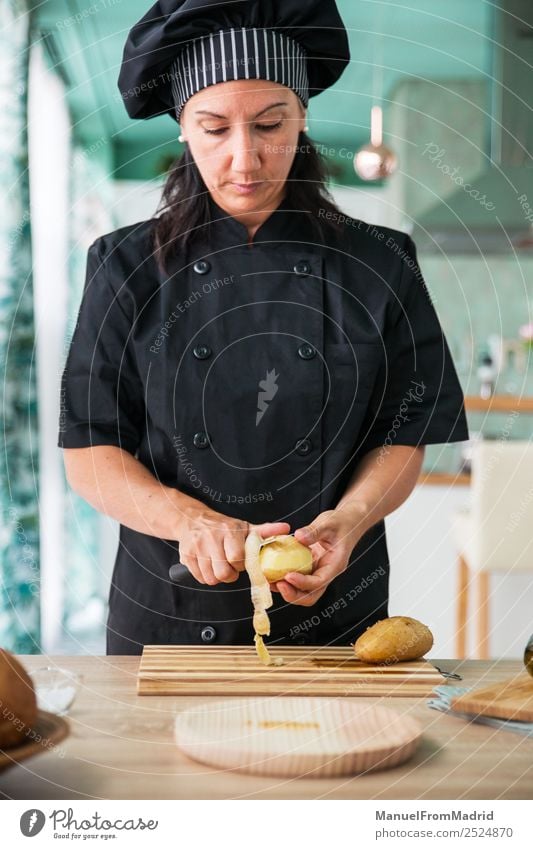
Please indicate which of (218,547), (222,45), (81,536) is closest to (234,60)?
(222,45)

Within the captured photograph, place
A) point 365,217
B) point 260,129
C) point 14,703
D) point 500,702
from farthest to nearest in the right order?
point 365,217
point 260,129
point 500,702
point 14,703

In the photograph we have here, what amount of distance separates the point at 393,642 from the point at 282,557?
106 millimetres

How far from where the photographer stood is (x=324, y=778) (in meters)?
0.54

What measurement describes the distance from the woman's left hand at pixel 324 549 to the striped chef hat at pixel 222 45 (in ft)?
1.24

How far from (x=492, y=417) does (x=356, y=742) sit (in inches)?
105

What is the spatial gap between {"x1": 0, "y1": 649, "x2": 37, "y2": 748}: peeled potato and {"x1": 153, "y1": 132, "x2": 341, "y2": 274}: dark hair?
47 cm

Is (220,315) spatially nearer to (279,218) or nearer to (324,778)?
(279,218)

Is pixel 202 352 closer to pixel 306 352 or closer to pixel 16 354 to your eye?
pixel 306 352

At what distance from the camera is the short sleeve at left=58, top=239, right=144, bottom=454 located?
0.89m

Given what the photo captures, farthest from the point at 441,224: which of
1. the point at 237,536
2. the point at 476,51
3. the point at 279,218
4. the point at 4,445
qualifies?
the point at 237,536

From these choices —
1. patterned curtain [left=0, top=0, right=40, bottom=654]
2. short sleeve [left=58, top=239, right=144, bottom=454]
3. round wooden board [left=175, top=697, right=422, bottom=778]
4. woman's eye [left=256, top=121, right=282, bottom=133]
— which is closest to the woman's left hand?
round wooden board [left=175, top=697, right=422, bottom=778]

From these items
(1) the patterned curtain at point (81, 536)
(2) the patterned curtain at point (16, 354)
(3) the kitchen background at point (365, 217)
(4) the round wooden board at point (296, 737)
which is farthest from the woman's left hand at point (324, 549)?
(1) the patterned curtain at point (81, 536)

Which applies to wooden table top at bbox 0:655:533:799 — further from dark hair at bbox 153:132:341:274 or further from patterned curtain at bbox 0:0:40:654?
patterned curtain at bbox 0:0:40:654

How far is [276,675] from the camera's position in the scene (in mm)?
713
